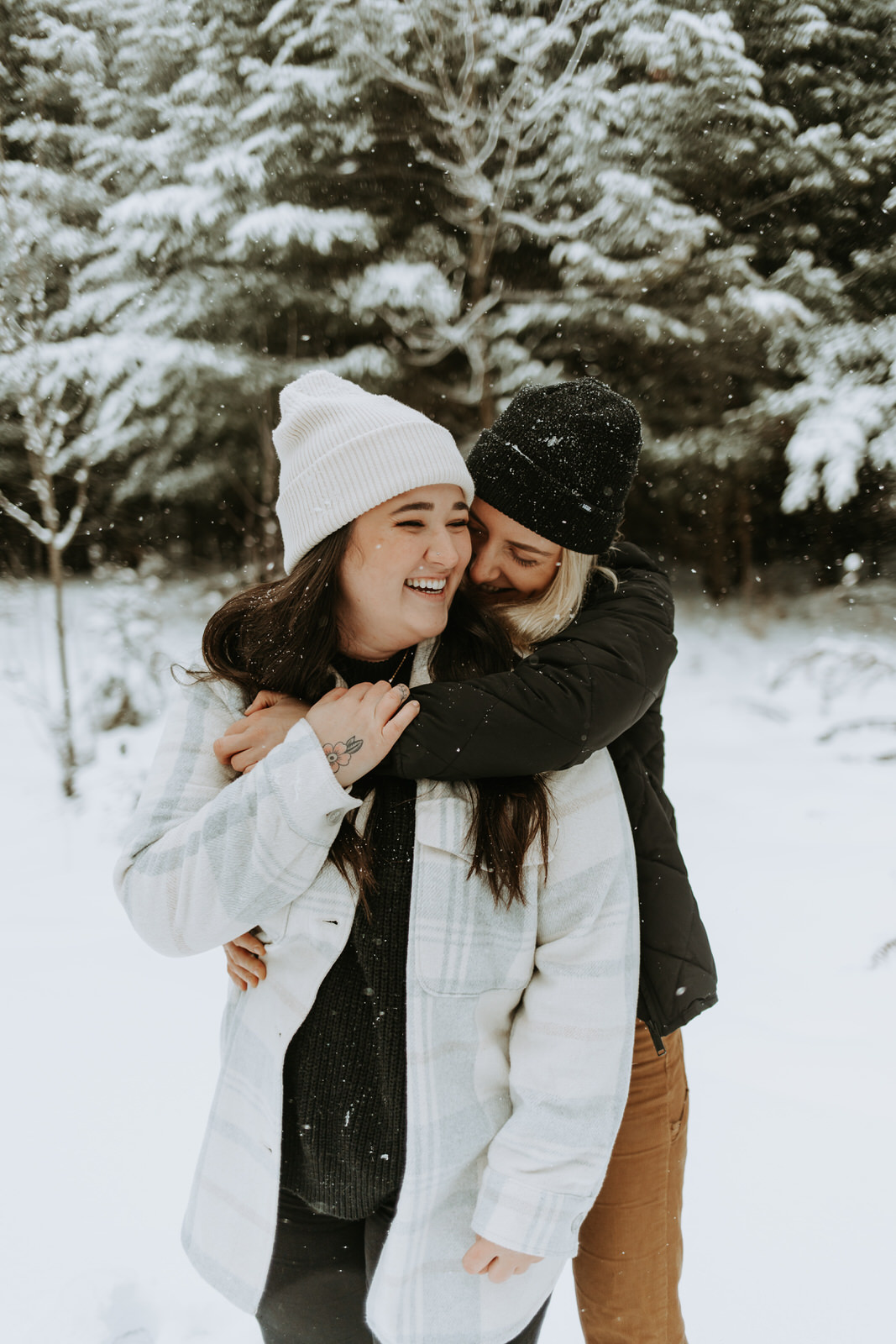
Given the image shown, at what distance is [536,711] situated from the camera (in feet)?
3.80

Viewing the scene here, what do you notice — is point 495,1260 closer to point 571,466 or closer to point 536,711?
point 536,711

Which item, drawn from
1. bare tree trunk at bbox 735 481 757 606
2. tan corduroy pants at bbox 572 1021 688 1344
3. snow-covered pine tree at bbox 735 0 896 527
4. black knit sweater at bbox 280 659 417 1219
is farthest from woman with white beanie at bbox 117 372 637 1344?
bare tree trunk at bbox 735 481 757 606

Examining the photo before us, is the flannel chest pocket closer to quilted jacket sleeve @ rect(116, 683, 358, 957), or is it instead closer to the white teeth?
quilted jacket sleeve @ rect(116, 683, 358, 957)

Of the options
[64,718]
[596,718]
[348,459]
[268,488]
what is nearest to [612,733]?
[596,718]

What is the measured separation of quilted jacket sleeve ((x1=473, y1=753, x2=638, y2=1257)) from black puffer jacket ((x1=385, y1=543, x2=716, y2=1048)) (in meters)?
0.16

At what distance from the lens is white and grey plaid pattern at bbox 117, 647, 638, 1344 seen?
3.63 ft

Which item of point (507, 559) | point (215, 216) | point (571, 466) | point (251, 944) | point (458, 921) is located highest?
point (215, 216)

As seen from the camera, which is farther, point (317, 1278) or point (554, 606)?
point (554, 606)

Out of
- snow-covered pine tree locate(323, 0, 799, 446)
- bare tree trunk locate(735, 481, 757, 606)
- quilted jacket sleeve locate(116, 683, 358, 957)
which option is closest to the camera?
quilted jacket sleeve locate(116, 683, 358, 957)

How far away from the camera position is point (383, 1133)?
120 centimetres

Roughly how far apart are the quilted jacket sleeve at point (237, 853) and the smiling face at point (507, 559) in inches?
24.6

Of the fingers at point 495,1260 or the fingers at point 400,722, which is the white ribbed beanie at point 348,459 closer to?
the fingers at point 400,722

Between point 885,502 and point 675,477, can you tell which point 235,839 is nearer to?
point 675,477

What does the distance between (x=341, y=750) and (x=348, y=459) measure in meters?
0.53
